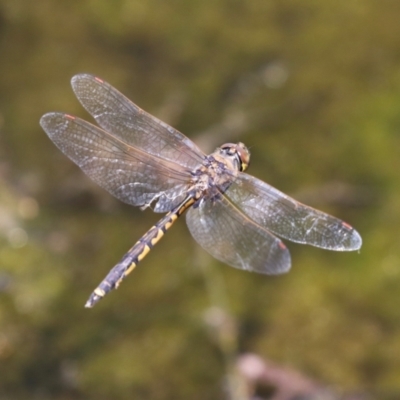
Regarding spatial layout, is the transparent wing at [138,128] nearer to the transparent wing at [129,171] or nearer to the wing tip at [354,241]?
the transparent wing at [129,171]

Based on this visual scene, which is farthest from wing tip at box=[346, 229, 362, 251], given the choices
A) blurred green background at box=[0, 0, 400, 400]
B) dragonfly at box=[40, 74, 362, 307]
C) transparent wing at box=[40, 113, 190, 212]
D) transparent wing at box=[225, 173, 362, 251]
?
blurred green background at box=[0, 0, 400, 400]

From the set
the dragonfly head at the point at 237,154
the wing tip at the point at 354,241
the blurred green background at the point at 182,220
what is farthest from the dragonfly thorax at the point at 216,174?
the blurred green background at the point at 182,220

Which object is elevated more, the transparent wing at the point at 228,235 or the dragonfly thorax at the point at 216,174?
the dragonfly thorax at the point at 216,174

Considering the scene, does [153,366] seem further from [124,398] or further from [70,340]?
[70,340]

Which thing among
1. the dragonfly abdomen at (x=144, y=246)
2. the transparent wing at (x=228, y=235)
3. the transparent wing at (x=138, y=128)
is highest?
the transparent wing at (x=138, y=128)

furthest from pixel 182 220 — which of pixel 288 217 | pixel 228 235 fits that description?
pixel 288 217

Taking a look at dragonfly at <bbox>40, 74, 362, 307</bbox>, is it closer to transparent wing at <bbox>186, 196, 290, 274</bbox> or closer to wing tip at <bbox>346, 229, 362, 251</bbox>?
transparent wing at <bbox>186, 196, 290, 274</bbox>
